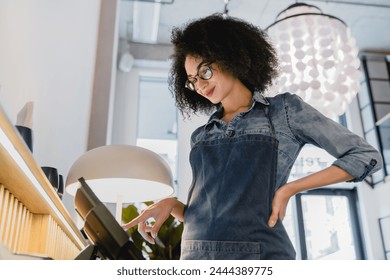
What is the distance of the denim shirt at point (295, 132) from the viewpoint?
2.16ft

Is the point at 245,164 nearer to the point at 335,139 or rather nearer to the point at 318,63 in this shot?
the point at 335,139

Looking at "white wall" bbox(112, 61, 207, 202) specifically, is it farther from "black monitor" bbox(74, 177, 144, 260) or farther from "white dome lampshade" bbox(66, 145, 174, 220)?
"black monitor" bbox(74, 177, 144, 260)

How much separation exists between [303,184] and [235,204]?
5.0 inches

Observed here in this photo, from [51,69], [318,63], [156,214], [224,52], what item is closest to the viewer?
[156,214]

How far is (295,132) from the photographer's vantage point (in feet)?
2.43

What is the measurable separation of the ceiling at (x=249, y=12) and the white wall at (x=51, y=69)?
1656mm

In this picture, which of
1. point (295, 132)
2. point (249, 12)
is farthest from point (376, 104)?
point (295, 132)

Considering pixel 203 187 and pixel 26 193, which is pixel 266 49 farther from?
pixel 26 193

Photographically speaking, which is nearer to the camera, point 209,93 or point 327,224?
point 209,93

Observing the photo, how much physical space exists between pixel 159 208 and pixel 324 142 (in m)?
0.35

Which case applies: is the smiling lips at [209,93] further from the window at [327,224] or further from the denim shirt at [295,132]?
the window at [327,224]

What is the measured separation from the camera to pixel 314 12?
2.10m

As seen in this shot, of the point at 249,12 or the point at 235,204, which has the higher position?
the point at 249,12

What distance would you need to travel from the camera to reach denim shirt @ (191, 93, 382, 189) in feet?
2.16
